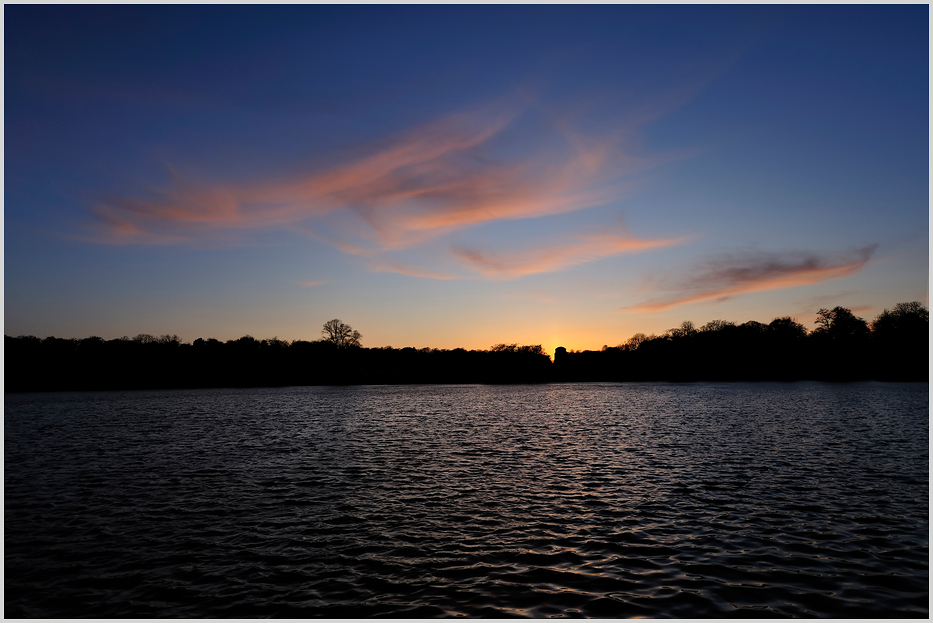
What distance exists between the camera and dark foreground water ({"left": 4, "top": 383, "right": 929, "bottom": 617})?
14602 millimetres

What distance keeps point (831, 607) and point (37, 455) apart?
5109 cm

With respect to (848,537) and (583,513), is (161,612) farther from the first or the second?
(848,537)

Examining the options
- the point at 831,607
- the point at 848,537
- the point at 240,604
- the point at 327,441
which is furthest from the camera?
the point at 327,441

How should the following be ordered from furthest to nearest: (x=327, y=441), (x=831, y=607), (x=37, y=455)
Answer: (x=327, y=441), (x=37, y=455), (x=831, y=607)

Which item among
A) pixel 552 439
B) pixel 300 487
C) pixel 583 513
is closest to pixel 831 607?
pixel 583 513

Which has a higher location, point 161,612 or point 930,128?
point 930,128

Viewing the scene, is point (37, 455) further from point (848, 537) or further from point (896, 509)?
point (896, 509)

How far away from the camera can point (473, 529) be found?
20547 mm

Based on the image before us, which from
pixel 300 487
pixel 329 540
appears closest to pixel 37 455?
pixel 300 487

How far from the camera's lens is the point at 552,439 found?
155 ft

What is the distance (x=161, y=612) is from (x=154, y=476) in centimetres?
2121

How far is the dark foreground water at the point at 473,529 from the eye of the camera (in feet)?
47.9

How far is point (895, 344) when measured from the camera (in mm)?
194125

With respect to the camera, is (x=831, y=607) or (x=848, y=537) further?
(x=848, y=537)
